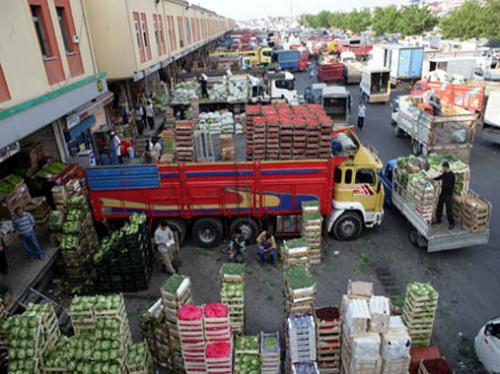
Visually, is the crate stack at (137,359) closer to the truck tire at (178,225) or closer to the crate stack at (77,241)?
the crate stack at (77,241)

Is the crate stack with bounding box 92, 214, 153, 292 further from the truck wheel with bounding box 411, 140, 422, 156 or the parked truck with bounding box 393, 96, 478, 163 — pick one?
the truck wheel with bounding box 411, 140, 422, 156

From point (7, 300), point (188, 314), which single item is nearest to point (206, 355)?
point (188, 314)

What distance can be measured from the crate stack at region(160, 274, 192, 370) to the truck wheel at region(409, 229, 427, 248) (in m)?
7.93

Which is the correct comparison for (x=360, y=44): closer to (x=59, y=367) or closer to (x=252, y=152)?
(x=252, y=152)

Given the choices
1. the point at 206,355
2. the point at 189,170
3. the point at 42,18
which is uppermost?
the point at 42,18

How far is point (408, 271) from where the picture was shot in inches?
439

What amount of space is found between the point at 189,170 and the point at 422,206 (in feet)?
23.8

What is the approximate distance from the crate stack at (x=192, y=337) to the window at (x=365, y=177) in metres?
7.14

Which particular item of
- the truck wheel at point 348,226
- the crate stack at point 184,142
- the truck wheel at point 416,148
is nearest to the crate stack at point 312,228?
the truck wheel at point 348,226

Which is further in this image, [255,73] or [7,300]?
[255,73]

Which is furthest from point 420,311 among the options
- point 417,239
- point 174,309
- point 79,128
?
point 79,128

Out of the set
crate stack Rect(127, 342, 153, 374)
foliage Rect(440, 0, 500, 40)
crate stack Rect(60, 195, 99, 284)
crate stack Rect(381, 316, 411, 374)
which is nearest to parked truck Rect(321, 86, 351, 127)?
crate stack Rect(60, 195, 99, 284)

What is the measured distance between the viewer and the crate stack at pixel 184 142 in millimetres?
12250

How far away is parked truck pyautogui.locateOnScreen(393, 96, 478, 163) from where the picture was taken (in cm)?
1784
